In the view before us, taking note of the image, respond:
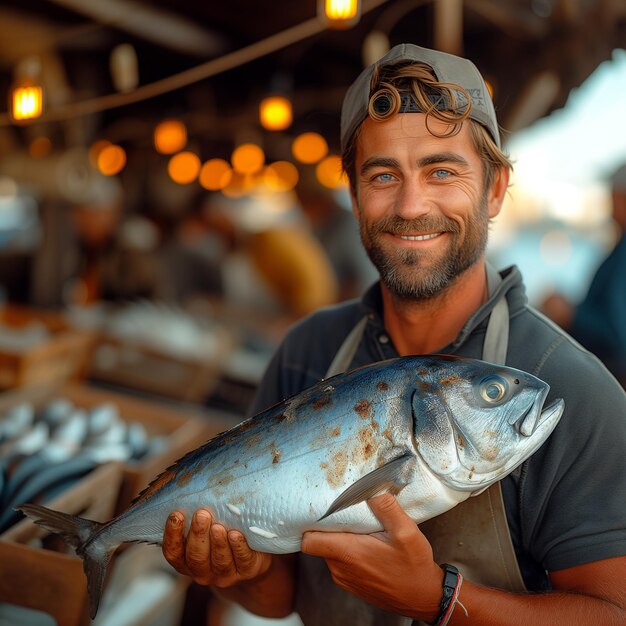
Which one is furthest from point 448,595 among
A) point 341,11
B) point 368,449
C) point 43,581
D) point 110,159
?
point 110,159

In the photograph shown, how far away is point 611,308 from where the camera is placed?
489cm

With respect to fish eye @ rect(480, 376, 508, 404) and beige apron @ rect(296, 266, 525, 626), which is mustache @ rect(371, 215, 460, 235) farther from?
fish eye @ rect(480, 376, 508, 404)

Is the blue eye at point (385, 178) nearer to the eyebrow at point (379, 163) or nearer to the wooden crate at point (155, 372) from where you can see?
the eyebrow at point (379, 163)

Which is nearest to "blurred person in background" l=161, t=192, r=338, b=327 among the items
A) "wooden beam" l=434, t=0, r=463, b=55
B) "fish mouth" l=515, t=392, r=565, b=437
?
"wooden beam" l=434, t=0, r=463, b=55

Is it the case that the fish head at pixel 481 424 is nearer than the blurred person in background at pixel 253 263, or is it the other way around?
the fish head at pixel 481 424

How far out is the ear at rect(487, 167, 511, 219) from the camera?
1.91m

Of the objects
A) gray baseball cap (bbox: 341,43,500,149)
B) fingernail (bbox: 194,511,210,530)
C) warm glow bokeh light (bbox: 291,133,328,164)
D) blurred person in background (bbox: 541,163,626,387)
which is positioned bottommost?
fingernail (bbox: 194,511,210,530)

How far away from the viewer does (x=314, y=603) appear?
2.01 metres

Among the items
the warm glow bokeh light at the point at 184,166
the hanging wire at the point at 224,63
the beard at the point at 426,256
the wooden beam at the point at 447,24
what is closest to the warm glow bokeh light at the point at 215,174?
the warm glow bokeh light at the point at 184,166

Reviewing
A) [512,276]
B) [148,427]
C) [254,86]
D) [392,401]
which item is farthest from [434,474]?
[254,86]

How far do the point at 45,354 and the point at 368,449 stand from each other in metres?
3.75

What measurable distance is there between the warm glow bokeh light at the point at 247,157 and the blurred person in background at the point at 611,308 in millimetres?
4235

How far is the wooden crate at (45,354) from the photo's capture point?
14.8 ft

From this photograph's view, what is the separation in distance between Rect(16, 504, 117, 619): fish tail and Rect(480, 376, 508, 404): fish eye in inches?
41.5
